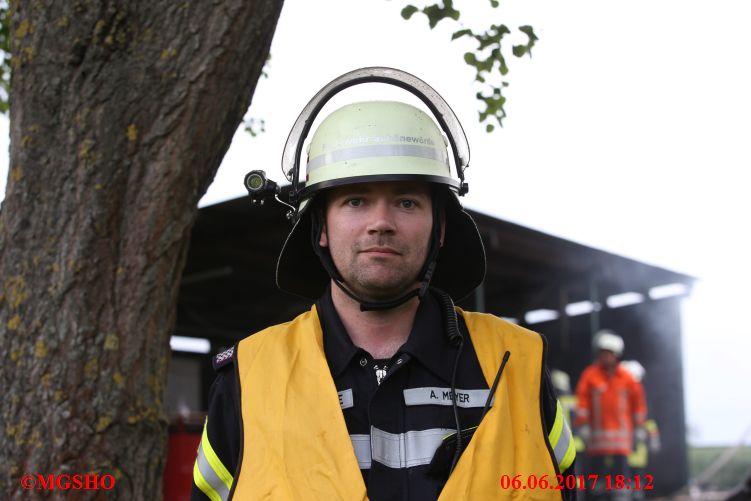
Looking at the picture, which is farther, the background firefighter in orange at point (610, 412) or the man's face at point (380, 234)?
the background firefighter in orange at point (610, 412)

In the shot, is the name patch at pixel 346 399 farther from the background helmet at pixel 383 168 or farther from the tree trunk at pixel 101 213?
the tree trunk at pixel 101 213

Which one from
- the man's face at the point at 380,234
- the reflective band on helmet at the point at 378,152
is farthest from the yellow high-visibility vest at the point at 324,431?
Result: the reflective band on helmet at the point at 378,152

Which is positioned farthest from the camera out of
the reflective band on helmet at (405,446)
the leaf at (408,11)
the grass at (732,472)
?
the grass at (732,472)

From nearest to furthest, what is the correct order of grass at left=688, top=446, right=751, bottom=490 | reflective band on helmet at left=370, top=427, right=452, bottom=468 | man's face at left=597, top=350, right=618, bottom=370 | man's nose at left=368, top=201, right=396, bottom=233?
reflective band on helmet at left=370, top=427, right=452, bottom=468
man's nose at left=368, top=201, right=396, bottom=233
man's face at left=597, top=350, right=618, bottom=370
grass at left=688, top=446, right=751, bottom=490

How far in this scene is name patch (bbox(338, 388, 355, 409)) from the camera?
236cm

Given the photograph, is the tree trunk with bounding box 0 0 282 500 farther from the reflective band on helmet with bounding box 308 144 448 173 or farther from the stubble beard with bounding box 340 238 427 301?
the stubble beard with bounding box 340 238 427 301

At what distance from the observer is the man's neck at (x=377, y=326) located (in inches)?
99.4

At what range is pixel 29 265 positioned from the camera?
289cm

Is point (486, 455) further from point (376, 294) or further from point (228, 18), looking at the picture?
point (228, 18)

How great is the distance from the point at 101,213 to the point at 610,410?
8.72 m

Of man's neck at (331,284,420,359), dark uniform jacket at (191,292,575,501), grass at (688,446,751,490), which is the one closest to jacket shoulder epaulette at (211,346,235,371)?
dark uniform jacket at (191,292,575,501)

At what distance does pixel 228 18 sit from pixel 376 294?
113 cm

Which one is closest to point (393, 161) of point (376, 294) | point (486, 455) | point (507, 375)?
point (376, 294)

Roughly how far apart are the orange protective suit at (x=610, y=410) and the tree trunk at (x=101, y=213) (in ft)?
27.3
